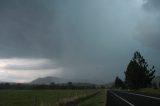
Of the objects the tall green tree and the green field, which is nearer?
the green field

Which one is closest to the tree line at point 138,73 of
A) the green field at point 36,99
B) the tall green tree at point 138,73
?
the tall green tree at point 138,73

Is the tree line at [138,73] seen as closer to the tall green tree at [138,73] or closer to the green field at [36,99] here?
the tall green tree at [138,73]

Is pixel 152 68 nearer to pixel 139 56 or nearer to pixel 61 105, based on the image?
pixel 139 56

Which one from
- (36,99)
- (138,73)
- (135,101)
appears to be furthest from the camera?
(138,73)

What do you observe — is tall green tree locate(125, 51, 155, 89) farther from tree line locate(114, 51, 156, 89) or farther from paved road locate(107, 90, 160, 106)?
paved road locate(107, 90, 160, 106)

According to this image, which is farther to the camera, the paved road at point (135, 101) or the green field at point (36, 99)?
the green field at point (36, 99)

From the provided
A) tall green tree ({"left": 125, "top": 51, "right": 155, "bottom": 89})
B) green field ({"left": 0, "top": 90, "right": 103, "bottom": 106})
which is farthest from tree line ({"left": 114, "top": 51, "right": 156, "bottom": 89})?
green field ({"left": 0, "top": 90, "right": 103, "bottom": 106})

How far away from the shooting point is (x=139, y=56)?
138m

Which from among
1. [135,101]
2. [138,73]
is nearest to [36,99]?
[135,101]

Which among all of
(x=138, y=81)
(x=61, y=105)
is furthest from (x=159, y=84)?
(x=61, y=105)

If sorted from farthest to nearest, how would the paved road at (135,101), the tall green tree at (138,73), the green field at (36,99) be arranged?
1. the tall green tree at (138,73)
2. the green field at (36,99)
3. the paved road at (135,101)

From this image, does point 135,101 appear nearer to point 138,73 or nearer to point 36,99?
point 36,99

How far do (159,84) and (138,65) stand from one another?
10.9 m

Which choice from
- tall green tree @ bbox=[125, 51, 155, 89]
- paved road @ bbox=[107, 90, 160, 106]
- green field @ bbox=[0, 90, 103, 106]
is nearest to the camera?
paved road @ bbox=[107, 90, 160, 106]
